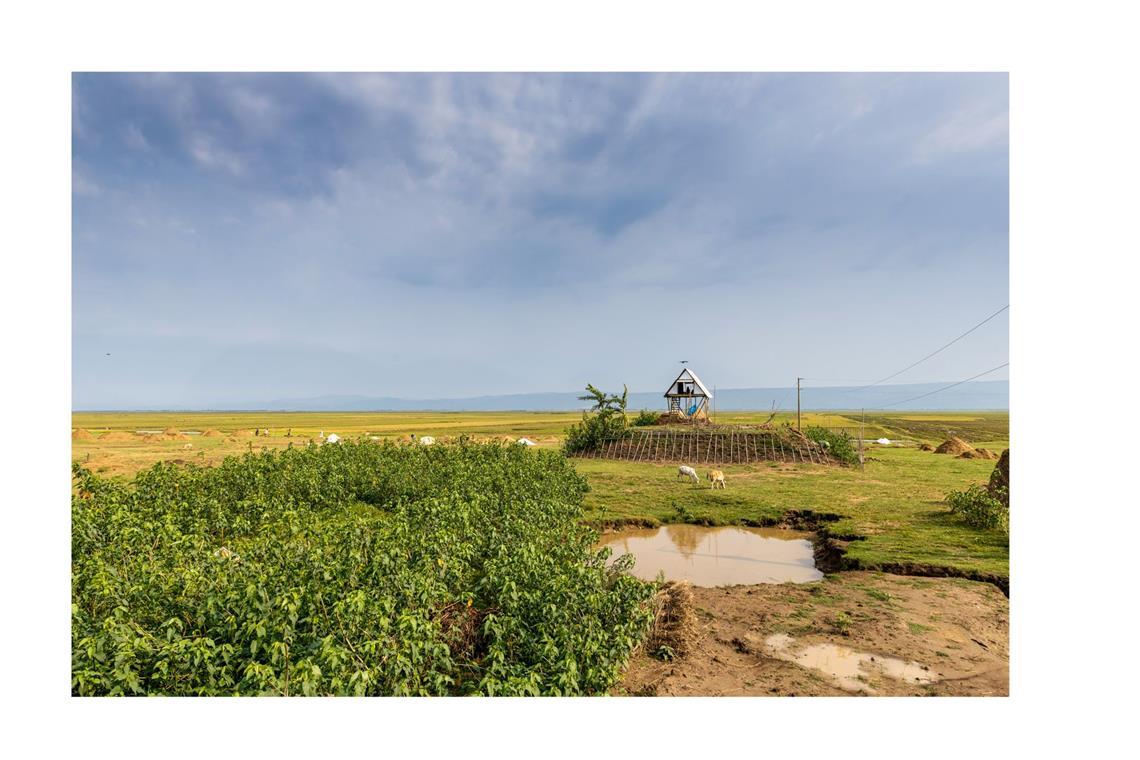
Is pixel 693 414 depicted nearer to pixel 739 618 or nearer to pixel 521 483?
pixel 521 483

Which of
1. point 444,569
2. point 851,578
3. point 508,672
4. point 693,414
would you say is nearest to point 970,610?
point 851,578

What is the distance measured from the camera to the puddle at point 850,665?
6453mm

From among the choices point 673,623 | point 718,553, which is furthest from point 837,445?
point 673,623

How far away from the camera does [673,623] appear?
7.62 m

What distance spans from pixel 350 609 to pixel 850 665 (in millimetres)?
6727

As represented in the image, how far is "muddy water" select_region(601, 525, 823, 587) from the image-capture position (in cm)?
1194

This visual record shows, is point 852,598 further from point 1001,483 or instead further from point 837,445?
point 837,445

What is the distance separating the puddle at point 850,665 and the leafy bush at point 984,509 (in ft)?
31.6

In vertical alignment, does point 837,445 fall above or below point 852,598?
above

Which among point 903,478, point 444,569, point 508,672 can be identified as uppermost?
point 444,569

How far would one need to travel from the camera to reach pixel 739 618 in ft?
28.0

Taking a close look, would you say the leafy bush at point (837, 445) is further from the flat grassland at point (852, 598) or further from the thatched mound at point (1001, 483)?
the thatched mound at point (1001, 483)

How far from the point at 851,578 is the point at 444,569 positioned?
9.12 meters

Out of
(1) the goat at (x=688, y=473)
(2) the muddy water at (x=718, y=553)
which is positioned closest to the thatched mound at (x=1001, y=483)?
(2) the muddy water at (x=718, y=553)
